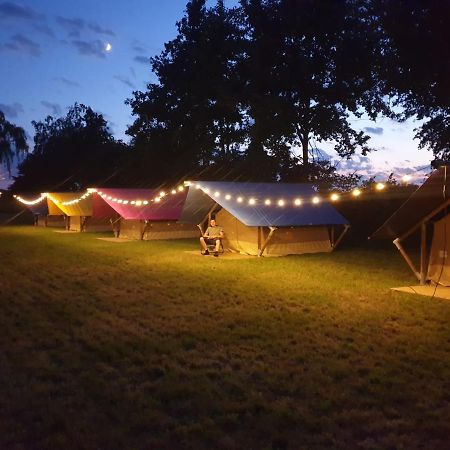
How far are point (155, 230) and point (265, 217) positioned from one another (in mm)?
7375

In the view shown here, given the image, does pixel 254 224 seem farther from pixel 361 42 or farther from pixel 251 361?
pixel 361 42

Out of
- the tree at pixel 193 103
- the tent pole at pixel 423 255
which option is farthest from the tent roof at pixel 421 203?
the tree at pixel 193 103

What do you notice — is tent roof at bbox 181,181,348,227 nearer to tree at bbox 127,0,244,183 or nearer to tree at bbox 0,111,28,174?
tree at bbox 127,0,244,183

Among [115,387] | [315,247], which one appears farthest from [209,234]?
[115,387]

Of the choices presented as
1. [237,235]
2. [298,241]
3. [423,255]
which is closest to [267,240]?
[298,241]

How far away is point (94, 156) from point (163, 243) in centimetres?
2767

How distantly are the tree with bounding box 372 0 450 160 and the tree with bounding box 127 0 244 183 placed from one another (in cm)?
1017

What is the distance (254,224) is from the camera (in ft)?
47.5

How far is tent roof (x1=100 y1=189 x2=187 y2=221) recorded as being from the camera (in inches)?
818

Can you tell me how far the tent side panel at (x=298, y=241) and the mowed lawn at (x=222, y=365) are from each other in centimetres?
466

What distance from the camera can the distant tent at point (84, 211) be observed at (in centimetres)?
2447

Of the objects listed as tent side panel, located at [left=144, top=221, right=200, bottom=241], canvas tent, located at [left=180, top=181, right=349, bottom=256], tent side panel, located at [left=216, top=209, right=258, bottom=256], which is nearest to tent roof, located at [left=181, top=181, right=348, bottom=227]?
canvas tent, located at [left=180, top=181, right=349, bottom=256]

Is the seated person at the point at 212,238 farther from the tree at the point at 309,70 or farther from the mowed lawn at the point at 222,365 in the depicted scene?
the tree at the point at 309,70

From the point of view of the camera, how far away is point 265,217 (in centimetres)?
1502
